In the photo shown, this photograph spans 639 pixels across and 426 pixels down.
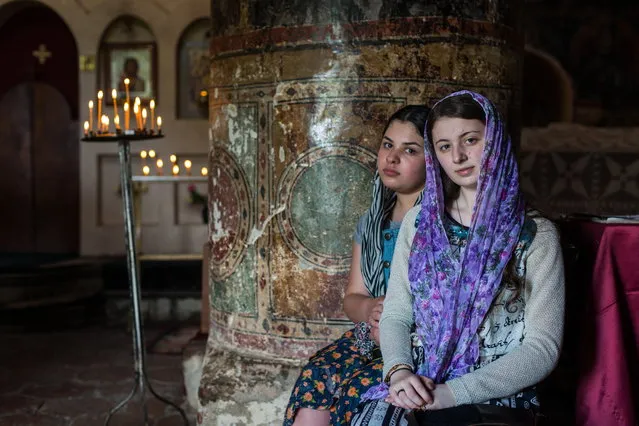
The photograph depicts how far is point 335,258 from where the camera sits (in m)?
3.74

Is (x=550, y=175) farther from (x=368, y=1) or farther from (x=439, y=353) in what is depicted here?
(x=439, y=353)

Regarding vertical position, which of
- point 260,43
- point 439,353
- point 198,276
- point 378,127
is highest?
point 260,43

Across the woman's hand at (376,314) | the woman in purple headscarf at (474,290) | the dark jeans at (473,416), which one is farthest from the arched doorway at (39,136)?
the dark jeans at (473,416)

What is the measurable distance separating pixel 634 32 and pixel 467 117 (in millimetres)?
9796

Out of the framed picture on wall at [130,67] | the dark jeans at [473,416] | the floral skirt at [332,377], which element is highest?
the framed picture on wall at [130,67]

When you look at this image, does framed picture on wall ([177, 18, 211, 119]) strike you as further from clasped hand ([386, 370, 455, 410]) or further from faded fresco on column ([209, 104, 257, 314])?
clasped hand ([386, 370, 455, 410])

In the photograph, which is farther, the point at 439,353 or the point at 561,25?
the point at 561,25

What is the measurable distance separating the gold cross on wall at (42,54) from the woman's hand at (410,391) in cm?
888

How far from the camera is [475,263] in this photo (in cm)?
226

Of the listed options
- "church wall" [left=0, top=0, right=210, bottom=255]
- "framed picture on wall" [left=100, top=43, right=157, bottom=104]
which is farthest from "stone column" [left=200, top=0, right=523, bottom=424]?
"framed picture on wall" [left=100, top=43, right=157, bottom=104]

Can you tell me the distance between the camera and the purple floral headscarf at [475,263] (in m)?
2.25

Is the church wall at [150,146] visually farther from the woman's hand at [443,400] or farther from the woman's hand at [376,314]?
the woman's hand at [443,400]

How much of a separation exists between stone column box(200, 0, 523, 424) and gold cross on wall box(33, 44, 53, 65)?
6669 mm

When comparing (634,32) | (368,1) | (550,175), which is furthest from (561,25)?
(368,1)
